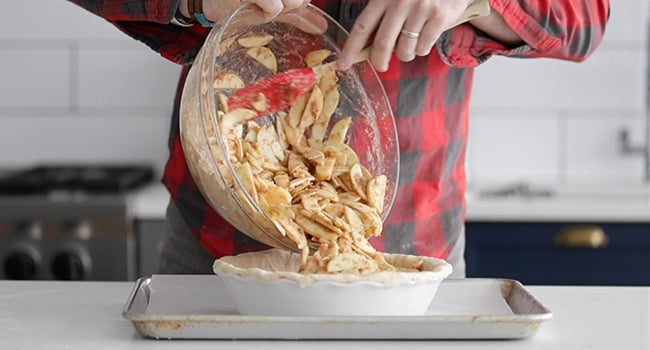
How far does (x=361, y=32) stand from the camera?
114 centimetres

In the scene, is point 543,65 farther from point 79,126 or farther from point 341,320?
point 341,320

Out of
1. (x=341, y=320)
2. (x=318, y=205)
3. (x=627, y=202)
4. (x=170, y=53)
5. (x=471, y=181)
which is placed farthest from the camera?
(x=471, y=181)

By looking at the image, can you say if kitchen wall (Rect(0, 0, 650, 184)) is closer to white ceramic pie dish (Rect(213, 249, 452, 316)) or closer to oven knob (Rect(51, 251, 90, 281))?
oven knob (Rect(51, 251, 90, 281))

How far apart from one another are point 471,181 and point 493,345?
173 cm

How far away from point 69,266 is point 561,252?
38.4 inches

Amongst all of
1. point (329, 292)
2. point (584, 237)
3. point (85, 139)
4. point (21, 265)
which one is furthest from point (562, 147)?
point (329, 292)

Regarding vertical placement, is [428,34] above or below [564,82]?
above

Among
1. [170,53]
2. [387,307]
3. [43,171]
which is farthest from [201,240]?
[43,171]

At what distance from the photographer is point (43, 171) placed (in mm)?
2512

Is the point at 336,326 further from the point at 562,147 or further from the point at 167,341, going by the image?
the point at 562,147

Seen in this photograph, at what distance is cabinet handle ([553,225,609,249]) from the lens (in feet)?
7.18

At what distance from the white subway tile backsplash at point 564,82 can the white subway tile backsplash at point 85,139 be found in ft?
2.58

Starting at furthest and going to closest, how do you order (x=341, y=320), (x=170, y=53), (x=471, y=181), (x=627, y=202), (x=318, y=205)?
(x=471, y=181)
(x=627, y=202)
(x=170, y=53)
(x=318, y=205)
(x=341, y=320)

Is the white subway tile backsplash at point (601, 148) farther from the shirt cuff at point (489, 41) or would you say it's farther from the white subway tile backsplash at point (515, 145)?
the shirt cuff at point (489, 41)
